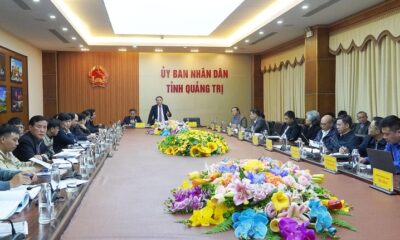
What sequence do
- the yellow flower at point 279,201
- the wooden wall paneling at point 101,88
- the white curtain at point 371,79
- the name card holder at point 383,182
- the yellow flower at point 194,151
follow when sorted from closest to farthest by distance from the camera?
1. the yellow flower at point 279,201
2. the name card holder at point 383,182
3. the yellow flower at point 194,151
4. the white curtain at point 371,79
5. the wooden wall paneling at point 101,88

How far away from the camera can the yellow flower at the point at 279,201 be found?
4.57 feet

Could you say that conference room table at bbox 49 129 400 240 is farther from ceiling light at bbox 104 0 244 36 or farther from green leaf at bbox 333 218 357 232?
ceiling light at bbox 104 0 244 36

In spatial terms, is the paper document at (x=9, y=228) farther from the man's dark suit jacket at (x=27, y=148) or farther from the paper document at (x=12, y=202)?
the man's dark suit jacket at (x=27, y=148)

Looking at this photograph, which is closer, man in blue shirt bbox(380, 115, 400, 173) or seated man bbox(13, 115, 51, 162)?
man in blue shirt bbox(380, 115, 400, 173)

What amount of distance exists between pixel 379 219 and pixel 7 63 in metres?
7.17

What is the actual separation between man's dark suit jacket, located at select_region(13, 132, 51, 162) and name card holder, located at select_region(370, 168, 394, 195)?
279 cm

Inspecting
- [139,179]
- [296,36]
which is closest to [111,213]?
[139,179]

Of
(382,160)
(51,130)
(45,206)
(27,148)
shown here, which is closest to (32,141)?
(27,148)

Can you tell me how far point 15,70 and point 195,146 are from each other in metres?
5.58

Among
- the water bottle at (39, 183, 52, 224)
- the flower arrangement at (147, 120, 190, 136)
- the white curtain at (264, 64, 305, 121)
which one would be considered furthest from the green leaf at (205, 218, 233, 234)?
the white curtain at (264, 64, 305, 121)

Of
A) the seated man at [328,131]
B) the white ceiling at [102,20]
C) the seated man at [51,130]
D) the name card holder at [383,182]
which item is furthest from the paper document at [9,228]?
the white ceiling at [102,20]

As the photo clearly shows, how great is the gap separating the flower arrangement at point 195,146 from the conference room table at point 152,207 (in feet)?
1.35

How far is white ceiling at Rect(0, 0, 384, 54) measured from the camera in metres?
5.55

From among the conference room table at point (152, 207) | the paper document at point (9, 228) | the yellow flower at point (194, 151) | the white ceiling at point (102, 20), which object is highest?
the white ceiling at point (102, 20)
